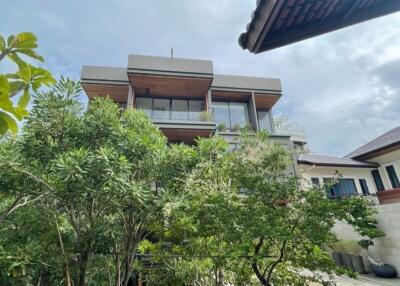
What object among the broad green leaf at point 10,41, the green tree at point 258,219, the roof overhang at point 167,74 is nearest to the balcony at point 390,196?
the green tree at point 258,219

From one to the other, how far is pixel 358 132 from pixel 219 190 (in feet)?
105

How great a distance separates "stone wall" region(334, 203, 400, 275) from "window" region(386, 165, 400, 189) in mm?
5904

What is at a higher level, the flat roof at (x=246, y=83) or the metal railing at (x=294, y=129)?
the metal railing at (x=294, y=129)

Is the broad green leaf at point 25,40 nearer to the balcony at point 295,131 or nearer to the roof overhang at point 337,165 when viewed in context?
the roof overhang at point 337,165

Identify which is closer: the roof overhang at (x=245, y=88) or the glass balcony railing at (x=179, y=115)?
the glass balcony railing at (x=179, y=115)

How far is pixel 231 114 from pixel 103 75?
7.38 metres

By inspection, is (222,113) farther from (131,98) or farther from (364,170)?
(364,170)

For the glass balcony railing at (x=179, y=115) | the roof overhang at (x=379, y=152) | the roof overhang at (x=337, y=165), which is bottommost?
the roof overhang at (x=337, y=165)

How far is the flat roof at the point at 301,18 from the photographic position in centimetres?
196

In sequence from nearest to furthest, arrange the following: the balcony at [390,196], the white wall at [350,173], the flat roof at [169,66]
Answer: the balcony at [390,196] < the flat roof at [169,66] < the white wall at [350,173]

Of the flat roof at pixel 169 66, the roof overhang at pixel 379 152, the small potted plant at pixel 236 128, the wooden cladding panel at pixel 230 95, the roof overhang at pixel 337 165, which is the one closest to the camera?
the flat roof at pixel 169 66

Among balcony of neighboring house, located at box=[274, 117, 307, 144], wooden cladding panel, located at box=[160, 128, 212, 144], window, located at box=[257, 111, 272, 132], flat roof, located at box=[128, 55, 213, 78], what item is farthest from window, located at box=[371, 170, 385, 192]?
flat roof, located at box=[128, 55, 213, 78]

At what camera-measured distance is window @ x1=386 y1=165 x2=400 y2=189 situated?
12.3 m

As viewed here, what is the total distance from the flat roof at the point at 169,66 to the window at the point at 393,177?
1161 centimetres
